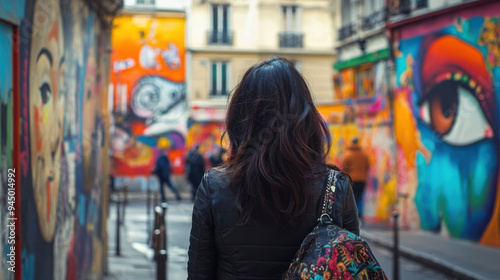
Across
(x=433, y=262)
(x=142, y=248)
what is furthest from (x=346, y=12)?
(x=433, y=262)

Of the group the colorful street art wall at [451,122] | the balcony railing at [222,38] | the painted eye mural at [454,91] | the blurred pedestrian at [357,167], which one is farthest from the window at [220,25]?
the painted eye mural at [454,91]

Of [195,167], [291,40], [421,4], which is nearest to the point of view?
[421,4]

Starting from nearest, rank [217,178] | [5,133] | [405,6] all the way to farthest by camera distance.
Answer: [217,178], [5,133], [405,6]

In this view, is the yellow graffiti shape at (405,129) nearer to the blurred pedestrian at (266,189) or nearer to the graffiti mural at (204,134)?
the blurred pedestrian at (266,189)

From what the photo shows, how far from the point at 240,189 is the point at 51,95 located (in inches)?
120

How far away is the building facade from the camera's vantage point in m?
31.3

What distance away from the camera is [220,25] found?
3197 centimetres

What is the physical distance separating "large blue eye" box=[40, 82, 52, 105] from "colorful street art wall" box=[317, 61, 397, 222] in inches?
456

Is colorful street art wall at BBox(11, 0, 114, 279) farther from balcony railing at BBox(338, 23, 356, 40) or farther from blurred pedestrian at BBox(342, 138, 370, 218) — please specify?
balcony railing at BBox(338, 23, 356, 40)

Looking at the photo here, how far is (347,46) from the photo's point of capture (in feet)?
67.4

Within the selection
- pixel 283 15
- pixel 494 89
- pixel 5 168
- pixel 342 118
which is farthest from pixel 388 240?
pixel 283 15

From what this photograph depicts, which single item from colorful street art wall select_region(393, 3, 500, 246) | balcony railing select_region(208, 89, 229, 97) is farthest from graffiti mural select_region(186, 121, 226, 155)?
colorful street art wall select_region(393, 3, 500, 246)

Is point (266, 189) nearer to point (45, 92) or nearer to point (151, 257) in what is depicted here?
point (45, 92)

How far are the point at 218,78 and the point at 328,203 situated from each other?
2950 centimetres
